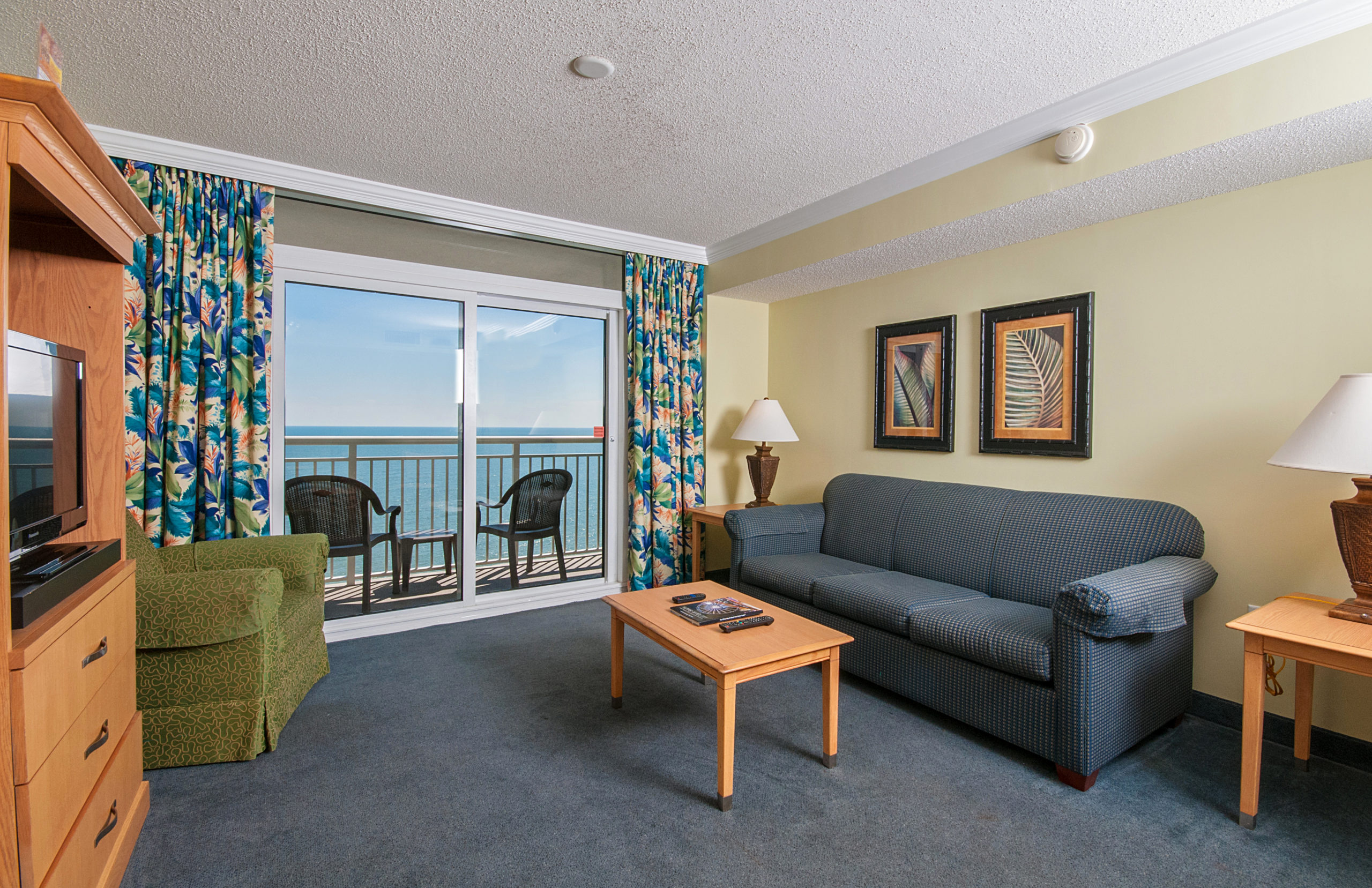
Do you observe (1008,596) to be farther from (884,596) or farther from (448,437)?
(448,437)

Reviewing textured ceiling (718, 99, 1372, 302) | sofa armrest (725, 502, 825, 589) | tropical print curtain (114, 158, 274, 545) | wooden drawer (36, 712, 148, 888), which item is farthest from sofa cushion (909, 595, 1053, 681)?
tropical print curtain (114, 158, 274, 545)

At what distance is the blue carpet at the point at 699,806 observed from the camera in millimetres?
1709

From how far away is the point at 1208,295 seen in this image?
260cm

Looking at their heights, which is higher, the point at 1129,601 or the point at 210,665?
the point at 1129,601

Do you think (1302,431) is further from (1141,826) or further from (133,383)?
(133,383)

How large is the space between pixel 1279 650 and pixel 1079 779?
70 cm

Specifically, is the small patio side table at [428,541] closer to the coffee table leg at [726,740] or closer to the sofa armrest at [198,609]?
the sofa armrest at [198,609]

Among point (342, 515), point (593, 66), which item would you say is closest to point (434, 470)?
point (342, 515)

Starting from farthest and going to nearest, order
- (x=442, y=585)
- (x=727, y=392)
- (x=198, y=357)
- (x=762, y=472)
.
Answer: (x=727, y=392) → (x=762, y=472) → (x=442, y=585) → (x=198, y=357)

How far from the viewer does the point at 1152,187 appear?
2.52m

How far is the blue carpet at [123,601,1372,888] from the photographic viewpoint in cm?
171

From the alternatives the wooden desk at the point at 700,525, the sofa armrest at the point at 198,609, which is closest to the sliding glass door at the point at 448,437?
the wooden desk at the point at 700,525

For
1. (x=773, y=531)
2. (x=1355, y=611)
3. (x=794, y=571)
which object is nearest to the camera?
(x=1355, y=611)

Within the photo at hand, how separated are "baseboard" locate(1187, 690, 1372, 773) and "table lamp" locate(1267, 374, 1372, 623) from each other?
509 millimetres
